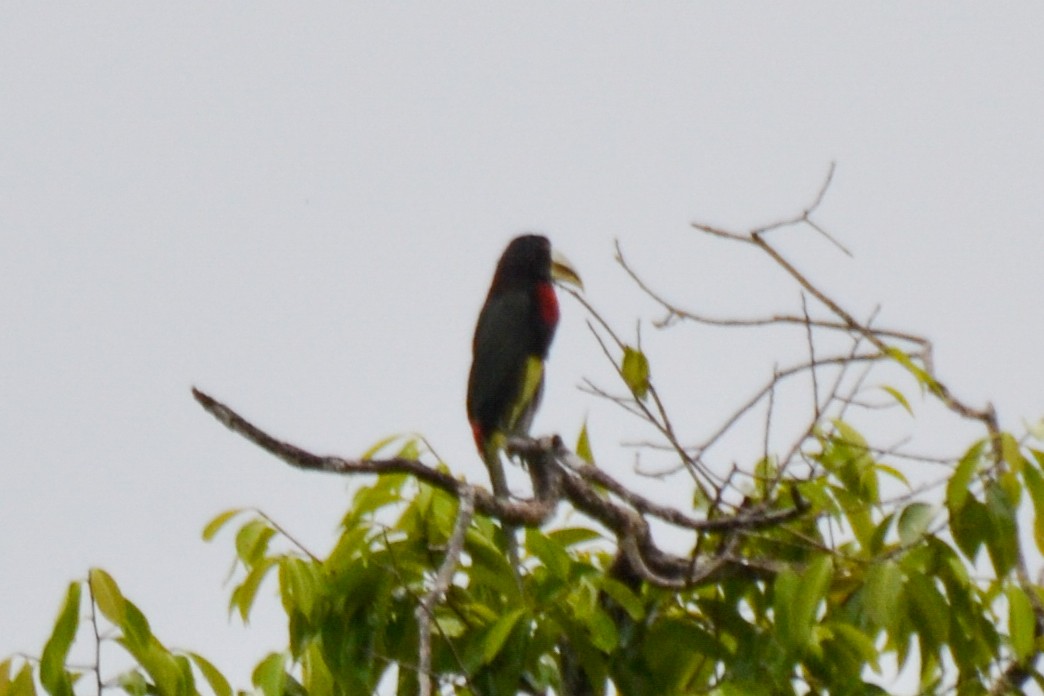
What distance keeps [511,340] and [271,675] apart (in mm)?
Answer: 4197

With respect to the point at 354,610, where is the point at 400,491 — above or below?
above

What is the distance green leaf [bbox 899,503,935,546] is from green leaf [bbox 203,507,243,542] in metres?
1.29

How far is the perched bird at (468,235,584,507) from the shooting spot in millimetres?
6777

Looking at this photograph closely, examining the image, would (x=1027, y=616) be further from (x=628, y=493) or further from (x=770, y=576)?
(x=628, y=493)

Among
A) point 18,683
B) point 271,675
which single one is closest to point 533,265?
point 271,675

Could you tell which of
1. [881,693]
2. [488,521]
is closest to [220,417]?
[488,521]

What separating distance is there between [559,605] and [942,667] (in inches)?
28.6

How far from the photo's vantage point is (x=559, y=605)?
2791 millimetres

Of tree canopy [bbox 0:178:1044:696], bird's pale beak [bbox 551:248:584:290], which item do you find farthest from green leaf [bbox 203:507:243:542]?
bird's pale beak [bbox 551:248:584:290]

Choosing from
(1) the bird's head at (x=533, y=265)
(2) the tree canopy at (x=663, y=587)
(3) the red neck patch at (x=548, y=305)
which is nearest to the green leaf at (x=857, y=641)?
(2) the tree canopy at (x=663, y=587)

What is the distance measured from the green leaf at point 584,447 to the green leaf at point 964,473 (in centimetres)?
106

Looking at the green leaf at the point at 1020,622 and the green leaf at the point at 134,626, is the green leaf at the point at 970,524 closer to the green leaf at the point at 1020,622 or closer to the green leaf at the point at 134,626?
the green leaf at the point at 1020,622

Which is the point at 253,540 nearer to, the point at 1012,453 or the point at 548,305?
the point at 1012,453

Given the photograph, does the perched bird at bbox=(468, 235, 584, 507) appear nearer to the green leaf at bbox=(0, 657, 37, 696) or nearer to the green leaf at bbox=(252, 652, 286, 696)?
the green leaf at bbox=(252, 652, 286, 696)
